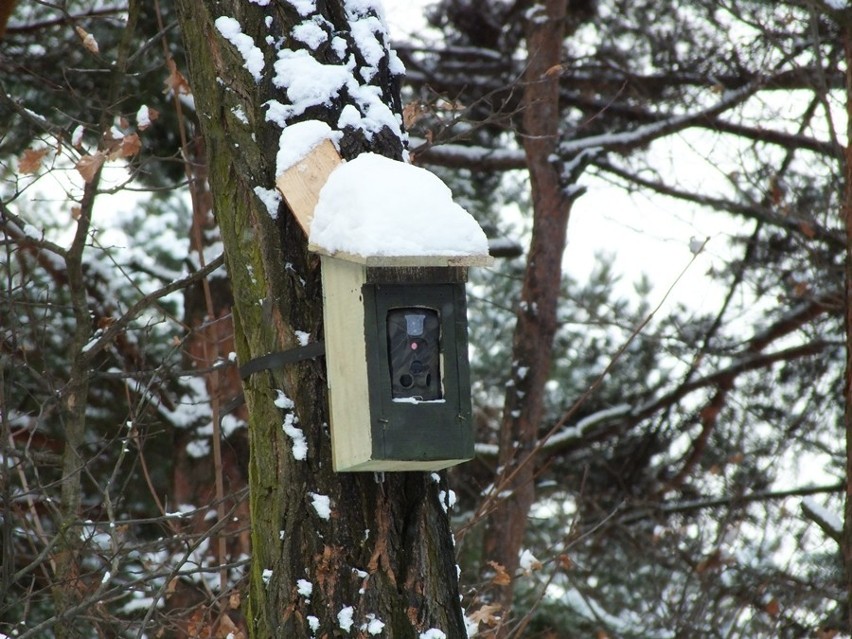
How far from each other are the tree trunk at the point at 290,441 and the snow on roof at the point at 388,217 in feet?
0.56

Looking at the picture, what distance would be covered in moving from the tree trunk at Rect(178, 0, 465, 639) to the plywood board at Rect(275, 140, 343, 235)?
7 cm

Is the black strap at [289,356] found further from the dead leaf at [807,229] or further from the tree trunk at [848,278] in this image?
the dead leaf at [807,229]

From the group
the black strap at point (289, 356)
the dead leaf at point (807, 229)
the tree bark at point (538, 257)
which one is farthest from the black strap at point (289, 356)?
the dead leaf at point (807, 229)

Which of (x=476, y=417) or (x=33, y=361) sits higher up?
(x=33, y=361)

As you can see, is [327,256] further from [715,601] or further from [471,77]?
[471,77]

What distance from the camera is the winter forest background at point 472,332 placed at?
2.66 metres

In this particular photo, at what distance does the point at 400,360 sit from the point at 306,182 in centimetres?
50

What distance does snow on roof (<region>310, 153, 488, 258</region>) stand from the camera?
7.66ft

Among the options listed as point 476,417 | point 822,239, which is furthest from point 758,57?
point 476,417

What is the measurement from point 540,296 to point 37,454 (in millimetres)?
4249

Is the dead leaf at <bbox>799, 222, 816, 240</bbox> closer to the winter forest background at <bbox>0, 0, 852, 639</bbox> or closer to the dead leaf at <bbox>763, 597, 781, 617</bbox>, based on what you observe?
the winter forest background at <bbox>0, 0, 852, 639</bbox>

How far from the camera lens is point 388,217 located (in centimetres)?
236

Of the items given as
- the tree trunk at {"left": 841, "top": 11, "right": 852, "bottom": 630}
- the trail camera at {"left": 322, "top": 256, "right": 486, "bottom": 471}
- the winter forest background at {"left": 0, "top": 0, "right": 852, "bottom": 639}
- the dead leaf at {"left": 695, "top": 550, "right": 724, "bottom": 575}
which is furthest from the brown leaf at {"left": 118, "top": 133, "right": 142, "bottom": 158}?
the dead leaf at {"left": 695, "top": 550, "right": 724, "bottom": 575}

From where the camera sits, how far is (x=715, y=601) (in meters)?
7.07
